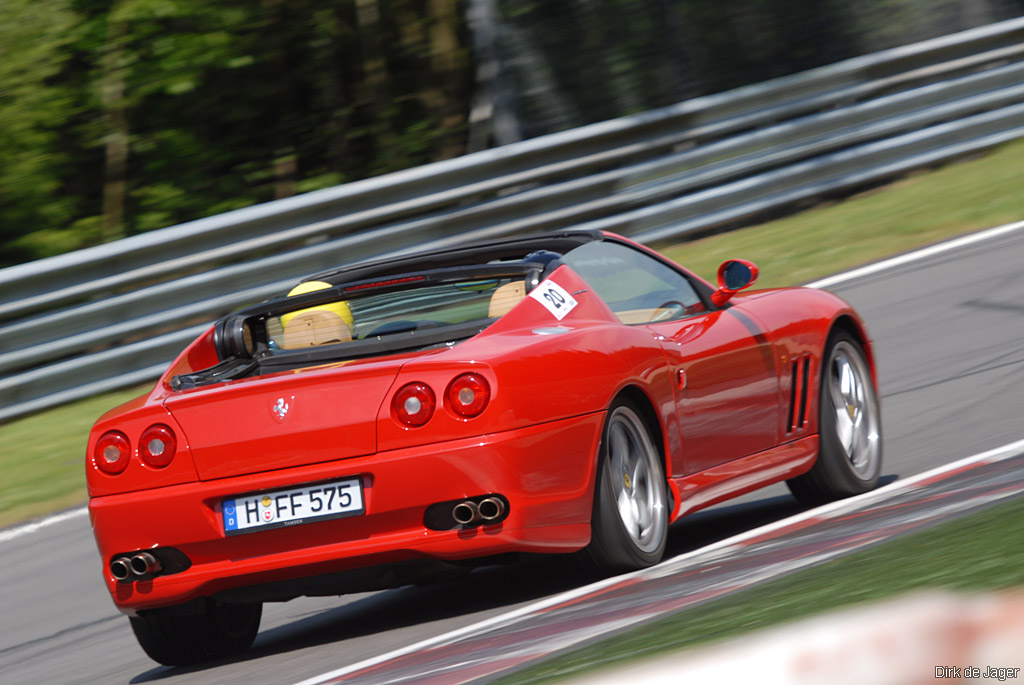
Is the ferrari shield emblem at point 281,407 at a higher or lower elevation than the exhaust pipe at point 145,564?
higher

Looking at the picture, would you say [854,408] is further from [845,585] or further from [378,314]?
[845,585]

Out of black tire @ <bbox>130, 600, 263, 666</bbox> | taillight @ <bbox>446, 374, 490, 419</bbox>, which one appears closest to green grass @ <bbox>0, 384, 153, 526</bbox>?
black tire @ <bbox>130, 600, 263, 666</bbox>

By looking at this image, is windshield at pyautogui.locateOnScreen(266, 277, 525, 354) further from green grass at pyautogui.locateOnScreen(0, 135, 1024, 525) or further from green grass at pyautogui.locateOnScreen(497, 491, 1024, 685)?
green grass at pyautogui.locateOnScreen(0, 135, 1024, 525)

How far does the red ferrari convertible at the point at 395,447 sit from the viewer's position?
196 inches

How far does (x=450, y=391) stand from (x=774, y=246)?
795 cm

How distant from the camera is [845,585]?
3.46 m

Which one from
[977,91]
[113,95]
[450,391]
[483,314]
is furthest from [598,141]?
[450,391]

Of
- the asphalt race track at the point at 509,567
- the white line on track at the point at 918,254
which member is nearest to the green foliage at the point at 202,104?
the white line on track at the point at 918,254

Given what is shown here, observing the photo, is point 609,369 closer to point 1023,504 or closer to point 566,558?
point 566,558

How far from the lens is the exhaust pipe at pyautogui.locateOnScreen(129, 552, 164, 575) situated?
204 inches

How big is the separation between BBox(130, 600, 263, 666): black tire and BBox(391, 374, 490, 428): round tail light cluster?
0.98 meters

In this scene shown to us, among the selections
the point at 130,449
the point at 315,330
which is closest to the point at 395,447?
the point at 130,449

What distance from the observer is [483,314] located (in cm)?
579

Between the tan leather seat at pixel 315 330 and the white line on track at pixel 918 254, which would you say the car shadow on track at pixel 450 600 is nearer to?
the tan leather seat at pixel 315 330
